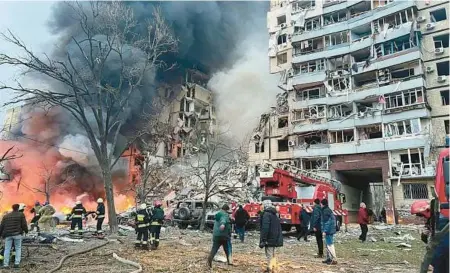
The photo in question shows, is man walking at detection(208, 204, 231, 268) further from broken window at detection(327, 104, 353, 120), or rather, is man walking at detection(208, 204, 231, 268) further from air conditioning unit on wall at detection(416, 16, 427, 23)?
air conditioning unit on wall at detection(416, 16, 427, 23)

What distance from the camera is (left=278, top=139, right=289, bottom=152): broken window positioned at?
38.1 metres

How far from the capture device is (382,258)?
10312 millimetres

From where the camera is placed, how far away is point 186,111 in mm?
51562

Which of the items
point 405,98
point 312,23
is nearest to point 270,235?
point 405,98

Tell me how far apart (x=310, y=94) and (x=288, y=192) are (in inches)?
843

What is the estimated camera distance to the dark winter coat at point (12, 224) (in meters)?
8.64

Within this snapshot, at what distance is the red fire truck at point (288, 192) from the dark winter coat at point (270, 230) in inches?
305

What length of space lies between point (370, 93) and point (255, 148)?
45.4 feet

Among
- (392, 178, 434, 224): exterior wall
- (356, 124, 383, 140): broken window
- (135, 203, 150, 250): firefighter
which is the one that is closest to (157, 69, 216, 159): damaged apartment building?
(356, 124, 383, 140): broken window

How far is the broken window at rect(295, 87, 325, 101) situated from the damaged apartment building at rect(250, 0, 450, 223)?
11 centimetres

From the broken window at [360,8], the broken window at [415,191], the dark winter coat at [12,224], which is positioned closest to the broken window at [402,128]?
the broken window at [415,191]

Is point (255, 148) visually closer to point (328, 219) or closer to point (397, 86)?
point (397, 86)

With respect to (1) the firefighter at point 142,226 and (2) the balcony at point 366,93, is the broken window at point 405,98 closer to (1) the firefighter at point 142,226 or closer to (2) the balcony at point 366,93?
(2) the balcony at point 366,93

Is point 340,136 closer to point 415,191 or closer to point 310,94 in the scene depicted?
point 310,94
